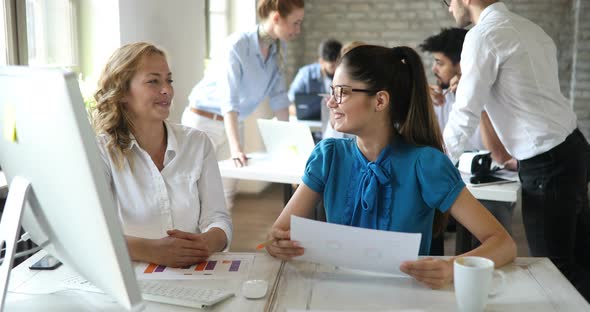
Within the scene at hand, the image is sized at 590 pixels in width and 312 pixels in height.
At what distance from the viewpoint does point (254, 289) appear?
1186mm

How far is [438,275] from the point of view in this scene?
4.03 ft

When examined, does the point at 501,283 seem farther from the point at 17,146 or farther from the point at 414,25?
the point at 414,25

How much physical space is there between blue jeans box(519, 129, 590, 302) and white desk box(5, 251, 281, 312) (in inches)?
50.5

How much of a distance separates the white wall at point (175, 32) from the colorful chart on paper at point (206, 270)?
68.6 inches

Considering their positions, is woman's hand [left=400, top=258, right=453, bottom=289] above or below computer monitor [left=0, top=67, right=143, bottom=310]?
below

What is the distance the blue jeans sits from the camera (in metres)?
2.21

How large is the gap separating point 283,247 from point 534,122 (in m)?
1.30

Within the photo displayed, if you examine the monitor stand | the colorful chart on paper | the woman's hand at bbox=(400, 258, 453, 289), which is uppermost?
the monitor stand

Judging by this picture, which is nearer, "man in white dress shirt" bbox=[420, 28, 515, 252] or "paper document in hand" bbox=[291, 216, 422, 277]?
"paper document in hand" bbox=[291, 216, 422, 277]

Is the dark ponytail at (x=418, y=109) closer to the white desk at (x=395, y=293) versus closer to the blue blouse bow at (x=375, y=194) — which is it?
the blue blouse bow at (x=375, y=194)

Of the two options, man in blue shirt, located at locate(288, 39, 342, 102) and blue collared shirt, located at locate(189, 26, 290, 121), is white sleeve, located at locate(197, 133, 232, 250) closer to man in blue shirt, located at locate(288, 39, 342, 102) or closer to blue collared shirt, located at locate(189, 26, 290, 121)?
blue collared shirt, located at locate(189, 26, 290, 121)

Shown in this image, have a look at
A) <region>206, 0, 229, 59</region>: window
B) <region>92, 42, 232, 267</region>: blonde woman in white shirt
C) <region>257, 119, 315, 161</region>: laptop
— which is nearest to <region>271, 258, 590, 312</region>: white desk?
<region>92, 42, 232, 267</region>: blonde woman in white shirt

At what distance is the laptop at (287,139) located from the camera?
2.79 meters

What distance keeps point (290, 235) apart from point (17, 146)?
1.98 feet
